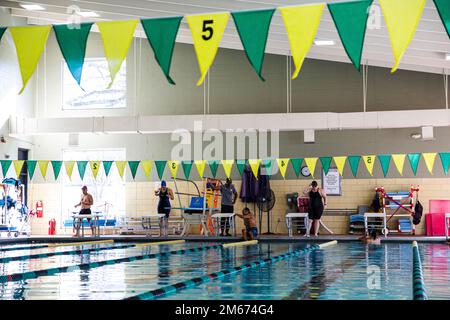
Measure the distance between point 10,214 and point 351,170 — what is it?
9176 mm

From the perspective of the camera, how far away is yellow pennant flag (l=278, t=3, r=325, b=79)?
20.9 ft

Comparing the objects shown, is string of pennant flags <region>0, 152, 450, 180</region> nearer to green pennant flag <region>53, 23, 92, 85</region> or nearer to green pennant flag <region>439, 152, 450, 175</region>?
green pennant flag <region>439, 152, 450, 175</region>

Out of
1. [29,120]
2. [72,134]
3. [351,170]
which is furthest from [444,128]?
[29,120]

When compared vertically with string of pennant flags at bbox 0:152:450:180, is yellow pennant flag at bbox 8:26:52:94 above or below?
above

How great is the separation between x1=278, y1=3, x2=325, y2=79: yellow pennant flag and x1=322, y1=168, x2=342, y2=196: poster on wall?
11.6 meters

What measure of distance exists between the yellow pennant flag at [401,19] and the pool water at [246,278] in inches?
81.4

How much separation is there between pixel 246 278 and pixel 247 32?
253 cm

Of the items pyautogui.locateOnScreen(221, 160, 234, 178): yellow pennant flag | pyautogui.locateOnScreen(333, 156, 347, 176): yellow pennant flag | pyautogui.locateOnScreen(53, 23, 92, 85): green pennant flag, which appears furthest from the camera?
pyautogui.locateOnScreen(221, 160, 234, 178): yellow pennant flag

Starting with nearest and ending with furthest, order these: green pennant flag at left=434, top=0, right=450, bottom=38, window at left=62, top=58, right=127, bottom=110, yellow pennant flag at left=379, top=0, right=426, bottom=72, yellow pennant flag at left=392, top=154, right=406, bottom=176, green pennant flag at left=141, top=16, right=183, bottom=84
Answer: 1. green pennant flag at left=434, top=0, right=450, bottom=38
2. yellow pennant flag at left=379, top=0, right=426, bottom=72
3. green pennant flag at left=141, top=16, right=183, bottom=84
4. yellow pennant flag at left=392, top=154, right=406, bottom=176
5. window at left=62, top=58, right=127, bottom=110

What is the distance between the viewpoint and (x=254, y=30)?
21.8 feet

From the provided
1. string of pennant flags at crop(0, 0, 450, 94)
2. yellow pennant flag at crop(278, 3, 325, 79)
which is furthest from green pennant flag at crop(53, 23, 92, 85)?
yellow pennant flag at crop(278, 3, 325, 79)

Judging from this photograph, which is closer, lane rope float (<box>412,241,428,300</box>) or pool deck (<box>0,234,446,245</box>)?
lane rope float (<box>412,241,428,300</box>)

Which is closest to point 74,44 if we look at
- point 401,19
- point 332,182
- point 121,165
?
point 401,19
